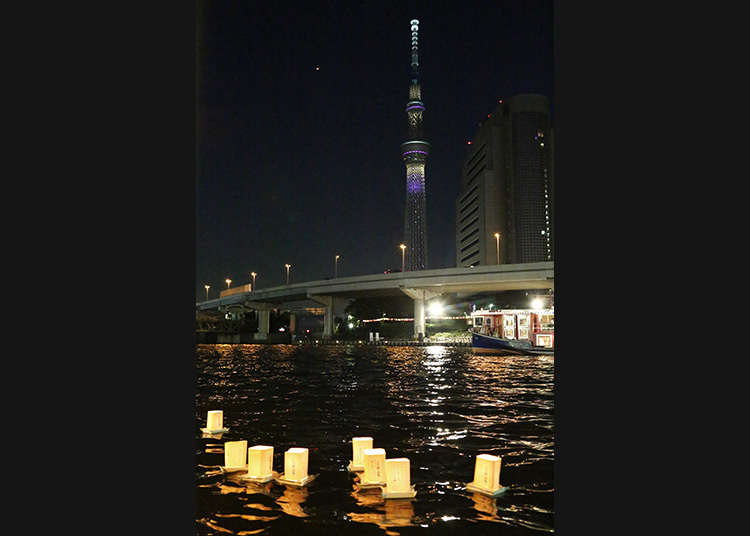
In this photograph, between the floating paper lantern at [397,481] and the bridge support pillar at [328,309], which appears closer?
the floating paper lantern at [397,481]

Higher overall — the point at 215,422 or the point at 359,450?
the point at 359,450

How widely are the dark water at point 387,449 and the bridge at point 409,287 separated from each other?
48730 millimetres

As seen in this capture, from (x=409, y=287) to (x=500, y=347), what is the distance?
31.4 meters

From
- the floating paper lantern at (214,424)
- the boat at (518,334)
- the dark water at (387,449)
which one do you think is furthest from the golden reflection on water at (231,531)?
the boat at (518,334)

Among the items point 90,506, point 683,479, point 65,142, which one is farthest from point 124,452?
point 683,479

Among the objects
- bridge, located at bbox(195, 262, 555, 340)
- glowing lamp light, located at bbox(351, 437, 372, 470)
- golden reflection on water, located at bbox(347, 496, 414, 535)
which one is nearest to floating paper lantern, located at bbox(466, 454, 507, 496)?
golden reflection on water, located at bbox(347, 496, 414, 535)

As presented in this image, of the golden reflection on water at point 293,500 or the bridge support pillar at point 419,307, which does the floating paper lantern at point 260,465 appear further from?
the bridge support pillar at point 419,307

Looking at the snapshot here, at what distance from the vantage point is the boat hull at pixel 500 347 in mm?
57844

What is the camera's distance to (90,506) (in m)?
3.55

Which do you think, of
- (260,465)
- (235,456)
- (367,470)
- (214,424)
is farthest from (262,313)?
(367,470)

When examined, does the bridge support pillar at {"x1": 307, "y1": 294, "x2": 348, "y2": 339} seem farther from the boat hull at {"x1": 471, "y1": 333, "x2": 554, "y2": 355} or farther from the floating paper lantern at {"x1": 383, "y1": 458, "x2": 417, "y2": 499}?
the floating paper lantern at {"x1": 383, "y1": 458, "x2": 417, "y2": 499}

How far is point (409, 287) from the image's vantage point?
296ft

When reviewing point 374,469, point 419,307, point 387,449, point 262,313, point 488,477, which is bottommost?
point 387,449

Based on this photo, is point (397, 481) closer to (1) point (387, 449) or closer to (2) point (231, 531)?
(2) point (231, 531)
